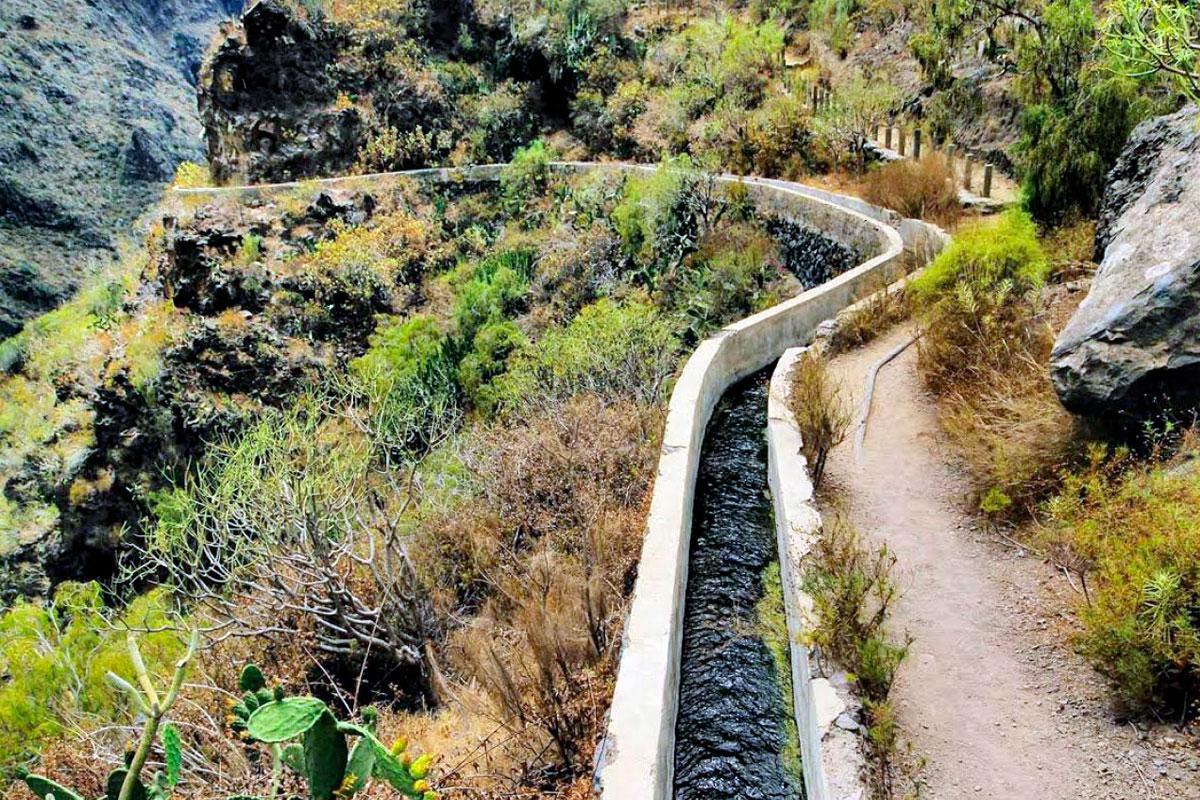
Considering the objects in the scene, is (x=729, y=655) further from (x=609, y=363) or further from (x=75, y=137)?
(x=75, y=137)

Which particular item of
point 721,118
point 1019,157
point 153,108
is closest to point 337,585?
A: point 1019,157

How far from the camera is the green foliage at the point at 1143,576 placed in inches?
138

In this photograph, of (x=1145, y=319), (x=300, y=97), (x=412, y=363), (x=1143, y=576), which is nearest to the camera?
(x=1143, y=576)

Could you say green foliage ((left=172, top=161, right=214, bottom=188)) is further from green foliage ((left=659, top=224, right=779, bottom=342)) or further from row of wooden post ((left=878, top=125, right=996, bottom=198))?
row of wooden post ((left=878, top=125, right=996, bottom=198))

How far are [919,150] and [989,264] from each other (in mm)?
10788

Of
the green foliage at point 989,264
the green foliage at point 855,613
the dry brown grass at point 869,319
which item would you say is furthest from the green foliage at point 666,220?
the green foliage at point 855,613

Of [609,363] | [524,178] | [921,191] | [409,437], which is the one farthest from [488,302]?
[921,191]

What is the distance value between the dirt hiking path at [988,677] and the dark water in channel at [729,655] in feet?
3.51

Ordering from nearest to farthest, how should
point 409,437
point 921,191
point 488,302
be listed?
1. point 409,437
2. point 921,191
3. point 488,302

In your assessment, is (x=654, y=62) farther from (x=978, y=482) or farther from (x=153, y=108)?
(x=153, y=108)

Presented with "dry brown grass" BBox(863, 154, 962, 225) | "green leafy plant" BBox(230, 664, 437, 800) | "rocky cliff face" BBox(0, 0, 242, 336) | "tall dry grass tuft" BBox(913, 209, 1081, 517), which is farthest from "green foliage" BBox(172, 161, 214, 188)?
"green leafy plant" BBox(230, 664, 437, 800)

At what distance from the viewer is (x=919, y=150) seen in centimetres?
1697

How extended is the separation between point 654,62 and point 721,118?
309 inches

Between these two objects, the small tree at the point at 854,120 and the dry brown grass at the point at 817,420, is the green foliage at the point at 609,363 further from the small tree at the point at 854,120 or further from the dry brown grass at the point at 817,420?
the small tree at the point at 854,120
